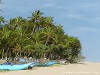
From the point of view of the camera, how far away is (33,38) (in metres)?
83.9

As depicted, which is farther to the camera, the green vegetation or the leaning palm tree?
the green vegetation

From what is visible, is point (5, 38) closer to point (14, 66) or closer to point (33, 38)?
point (33, 38)

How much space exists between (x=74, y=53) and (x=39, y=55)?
2185cm

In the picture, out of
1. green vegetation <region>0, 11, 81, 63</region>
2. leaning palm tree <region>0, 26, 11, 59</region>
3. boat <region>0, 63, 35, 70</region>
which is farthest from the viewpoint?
green vegetation <region>0, 11, 81, 63</region>

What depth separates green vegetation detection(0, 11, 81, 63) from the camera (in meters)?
74.6

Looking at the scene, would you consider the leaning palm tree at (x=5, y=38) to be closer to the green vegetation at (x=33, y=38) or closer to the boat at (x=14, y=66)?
the green vegetation at (x=33, y=38)

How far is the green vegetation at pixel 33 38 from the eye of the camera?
74625mm

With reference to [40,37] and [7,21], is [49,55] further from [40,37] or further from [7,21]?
[7,21]

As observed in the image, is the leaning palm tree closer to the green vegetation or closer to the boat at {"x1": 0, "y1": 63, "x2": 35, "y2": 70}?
the green vegetation

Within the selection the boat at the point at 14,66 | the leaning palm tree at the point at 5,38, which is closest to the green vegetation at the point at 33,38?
the leaning palm tree at the point at 5,38

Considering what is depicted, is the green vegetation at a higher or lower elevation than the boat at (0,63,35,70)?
higher

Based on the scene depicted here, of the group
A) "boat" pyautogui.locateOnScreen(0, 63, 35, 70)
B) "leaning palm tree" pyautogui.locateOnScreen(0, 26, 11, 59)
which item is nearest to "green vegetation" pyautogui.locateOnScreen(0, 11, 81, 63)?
"leaning palm tree" pyautogui.locateOnScreen(0, 26, 11, 59)

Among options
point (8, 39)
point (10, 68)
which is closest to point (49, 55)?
point (8, 39)

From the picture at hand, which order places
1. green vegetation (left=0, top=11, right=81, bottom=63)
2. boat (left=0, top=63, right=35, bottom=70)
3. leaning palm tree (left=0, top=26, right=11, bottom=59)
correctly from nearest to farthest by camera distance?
boat (left=0, top=63, right=35, bottom=70) → leaning palm tree (left=0, top=26, right=11, bottom=59) → green vegetation (left=0, top=11, right=81, bottom=63)
